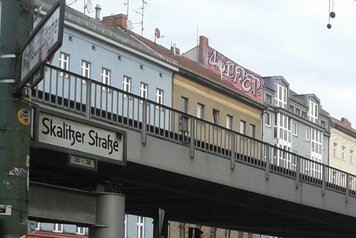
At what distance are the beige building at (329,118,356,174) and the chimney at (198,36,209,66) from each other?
834 inches

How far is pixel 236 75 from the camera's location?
68.2 m

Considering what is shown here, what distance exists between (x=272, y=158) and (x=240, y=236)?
4304cm

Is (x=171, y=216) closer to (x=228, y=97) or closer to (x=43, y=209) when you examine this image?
(x=43, y=209)

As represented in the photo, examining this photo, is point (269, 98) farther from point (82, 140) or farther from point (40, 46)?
point (40, 46)

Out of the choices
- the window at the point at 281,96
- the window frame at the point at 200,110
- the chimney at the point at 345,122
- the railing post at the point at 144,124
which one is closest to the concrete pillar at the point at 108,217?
the railing post at the point at 144,124

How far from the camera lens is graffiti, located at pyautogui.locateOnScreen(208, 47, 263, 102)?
67.1 m

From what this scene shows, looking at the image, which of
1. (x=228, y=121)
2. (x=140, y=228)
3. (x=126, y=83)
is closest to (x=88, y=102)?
(x=126, y=83)

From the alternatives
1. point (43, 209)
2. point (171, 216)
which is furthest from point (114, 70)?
point (43, 209)

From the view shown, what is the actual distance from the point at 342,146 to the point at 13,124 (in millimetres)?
81172

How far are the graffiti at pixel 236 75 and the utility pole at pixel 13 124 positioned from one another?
60.3 meters

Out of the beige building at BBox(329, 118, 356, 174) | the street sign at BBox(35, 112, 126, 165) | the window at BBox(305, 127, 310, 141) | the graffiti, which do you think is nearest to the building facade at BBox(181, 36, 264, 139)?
the graffiti

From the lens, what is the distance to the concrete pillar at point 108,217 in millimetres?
15117

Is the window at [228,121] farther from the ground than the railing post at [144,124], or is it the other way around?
the window at [228,121]

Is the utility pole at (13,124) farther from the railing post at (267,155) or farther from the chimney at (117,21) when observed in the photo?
the chimney at (117,21)
